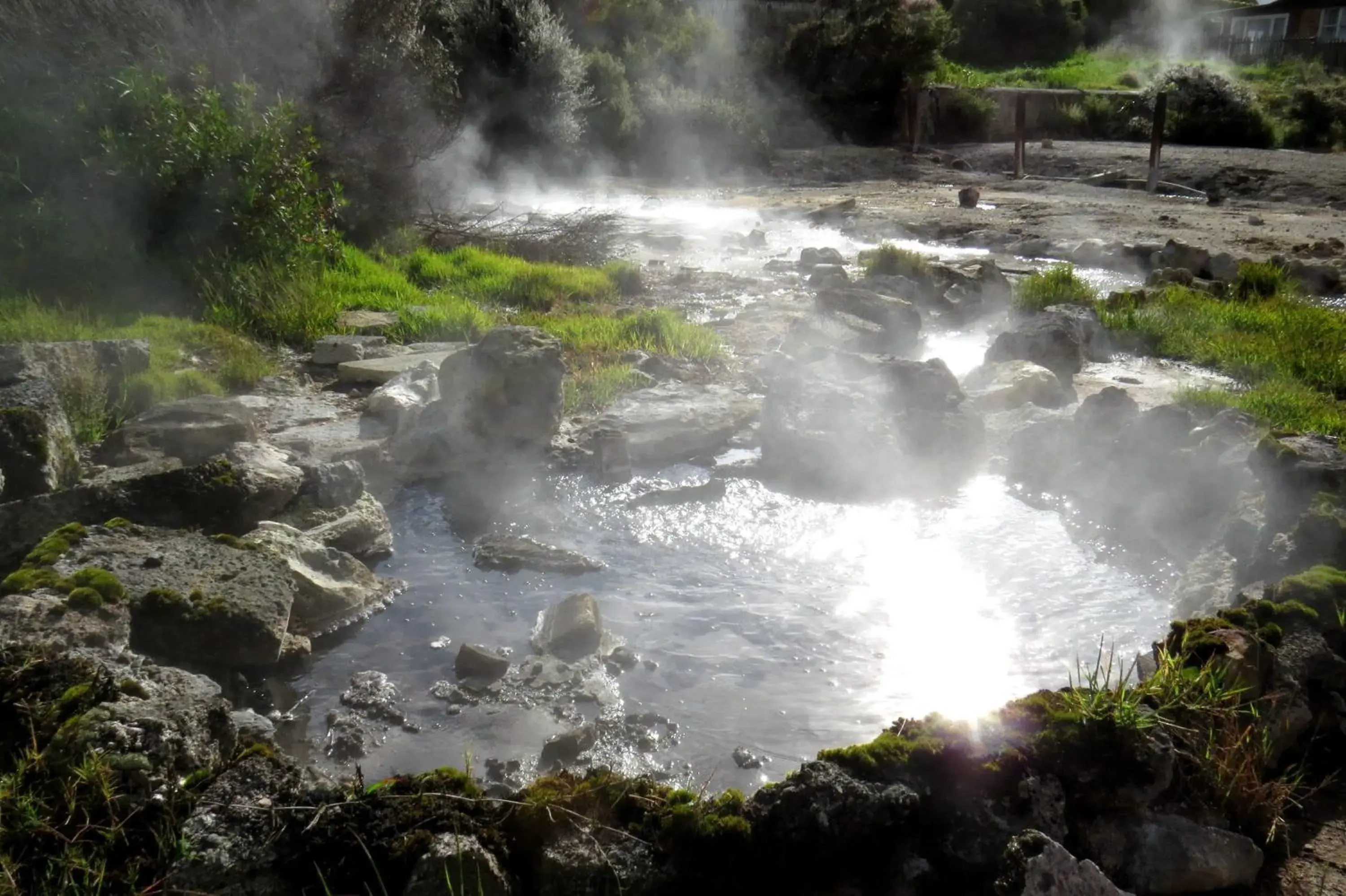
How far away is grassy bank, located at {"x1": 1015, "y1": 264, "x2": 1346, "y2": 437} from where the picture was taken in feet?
20.1

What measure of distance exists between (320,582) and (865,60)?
26.1 metres

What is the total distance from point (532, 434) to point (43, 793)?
3975 millimetres

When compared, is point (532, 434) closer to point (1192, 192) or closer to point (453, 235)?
point (453, 235)

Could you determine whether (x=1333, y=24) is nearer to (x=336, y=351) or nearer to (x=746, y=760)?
(x=336, y=351)

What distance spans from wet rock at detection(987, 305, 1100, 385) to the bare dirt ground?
202 inches

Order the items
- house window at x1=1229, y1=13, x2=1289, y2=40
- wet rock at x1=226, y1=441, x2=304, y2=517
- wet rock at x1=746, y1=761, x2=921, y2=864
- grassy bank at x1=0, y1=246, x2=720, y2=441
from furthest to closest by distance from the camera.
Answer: house window at x1=1229, y1=13, x2=1289, y2=40 → grassy bank at x1=0, y1=246, x2=720, y2=441 → wet rock at x1=226, y1=441, x2=304, y2=517 → wet rock at x1=746, y1=761, x2=921, y2=864

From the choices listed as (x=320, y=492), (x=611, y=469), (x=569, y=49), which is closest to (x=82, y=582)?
(x=320, y=492)

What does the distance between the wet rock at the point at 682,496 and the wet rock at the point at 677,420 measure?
494 millimetres

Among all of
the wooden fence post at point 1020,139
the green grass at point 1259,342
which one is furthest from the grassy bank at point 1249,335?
the wooden fence post at point 1020,139

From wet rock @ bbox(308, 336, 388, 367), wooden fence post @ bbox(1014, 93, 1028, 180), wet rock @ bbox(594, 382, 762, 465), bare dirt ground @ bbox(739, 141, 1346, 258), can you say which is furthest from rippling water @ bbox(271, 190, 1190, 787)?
wooden fence post @ bbox(1014, 93, 1028, 180)

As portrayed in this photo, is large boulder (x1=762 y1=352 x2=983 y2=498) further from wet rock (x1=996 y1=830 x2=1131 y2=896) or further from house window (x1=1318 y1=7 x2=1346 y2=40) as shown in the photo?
house window (x1=1318 y1=7 x2=1346 y2=40)

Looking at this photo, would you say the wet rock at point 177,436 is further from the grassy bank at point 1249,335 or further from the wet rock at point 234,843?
the grassy bank at point 1249,335

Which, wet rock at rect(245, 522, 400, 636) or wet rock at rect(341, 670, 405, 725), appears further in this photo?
wet rock at rect(245, 522, 400, 636)

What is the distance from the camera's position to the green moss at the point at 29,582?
345 cm
